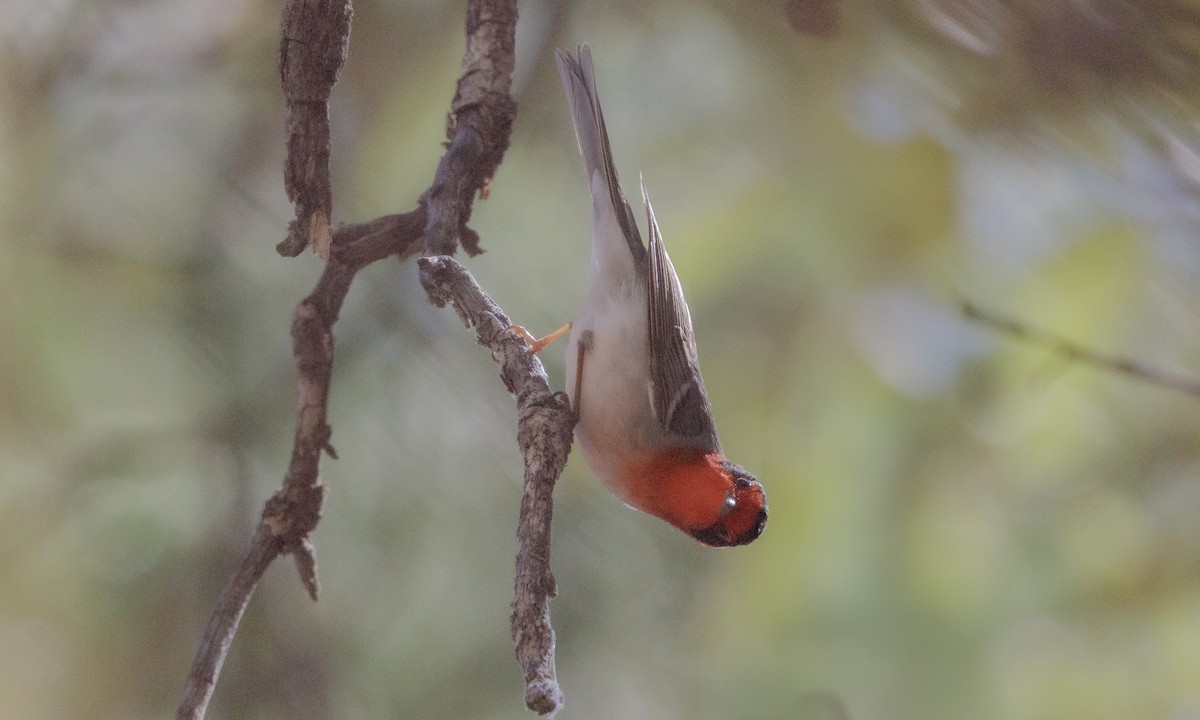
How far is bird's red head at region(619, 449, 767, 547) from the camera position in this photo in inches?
38.9

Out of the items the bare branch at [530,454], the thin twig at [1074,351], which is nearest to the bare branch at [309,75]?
the bare branch at [530,454]

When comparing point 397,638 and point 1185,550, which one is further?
point 1185,550

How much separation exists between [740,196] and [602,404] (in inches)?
13.1

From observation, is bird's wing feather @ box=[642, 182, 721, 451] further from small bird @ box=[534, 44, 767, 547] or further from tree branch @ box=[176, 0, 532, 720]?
tree branch @ box=[176, 0, 532, 720]

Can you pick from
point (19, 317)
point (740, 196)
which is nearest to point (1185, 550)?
point (740, 196)

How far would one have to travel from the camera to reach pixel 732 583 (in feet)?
4.18

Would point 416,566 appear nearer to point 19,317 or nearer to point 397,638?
point 397,638

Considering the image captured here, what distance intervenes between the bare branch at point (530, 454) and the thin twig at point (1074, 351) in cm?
69

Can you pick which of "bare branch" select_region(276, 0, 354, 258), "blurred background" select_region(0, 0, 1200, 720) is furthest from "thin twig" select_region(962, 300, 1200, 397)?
"bare branch" select_region(276, 0, 354, 258)

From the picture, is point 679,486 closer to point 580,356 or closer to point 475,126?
point 580,356

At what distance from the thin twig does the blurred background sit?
0.03 m

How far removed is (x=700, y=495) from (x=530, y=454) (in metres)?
0.36

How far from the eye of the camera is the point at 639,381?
1.12 meters

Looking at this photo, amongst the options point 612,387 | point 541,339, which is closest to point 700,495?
point 612,387
